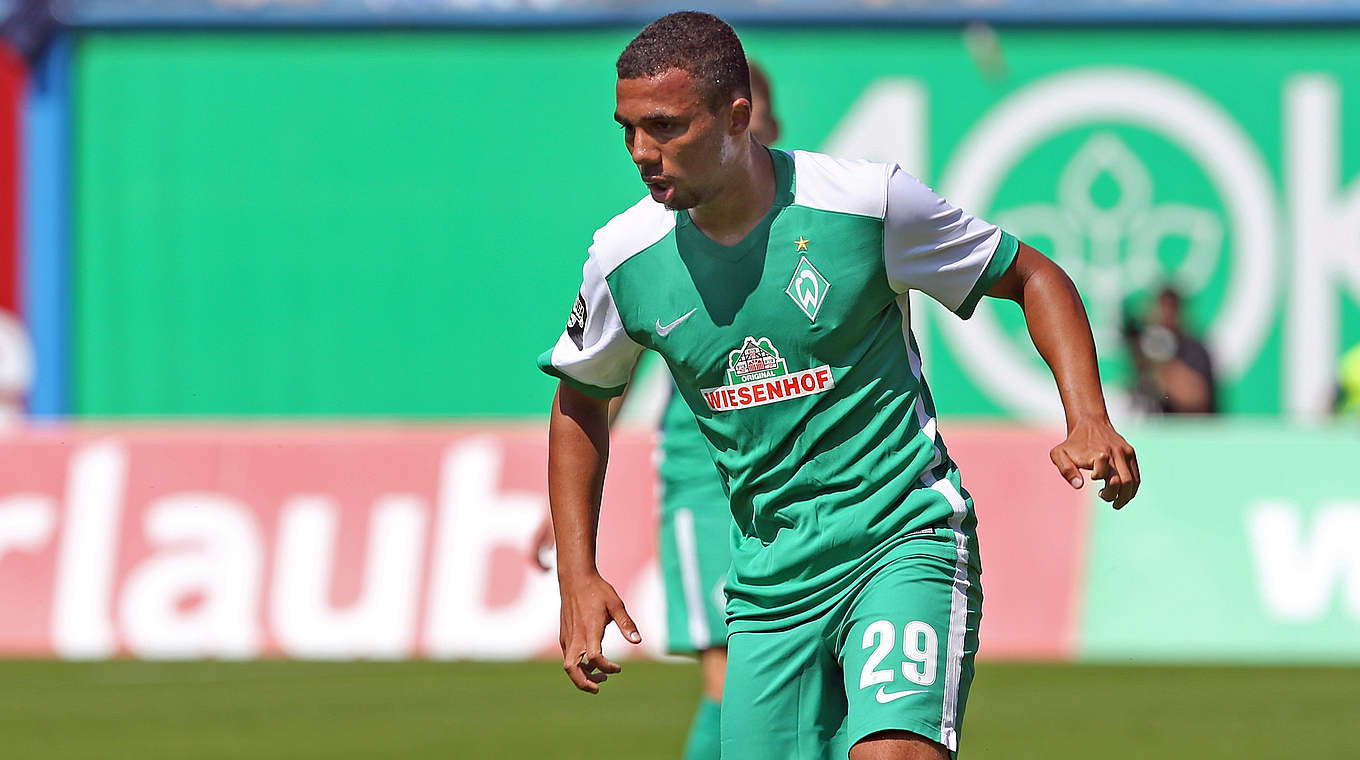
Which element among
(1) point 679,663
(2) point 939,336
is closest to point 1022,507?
(1) point 679,663

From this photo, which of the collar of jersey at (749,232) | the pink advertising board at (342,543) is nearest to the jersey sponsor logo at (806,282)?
the collar of jersey at (749,232)

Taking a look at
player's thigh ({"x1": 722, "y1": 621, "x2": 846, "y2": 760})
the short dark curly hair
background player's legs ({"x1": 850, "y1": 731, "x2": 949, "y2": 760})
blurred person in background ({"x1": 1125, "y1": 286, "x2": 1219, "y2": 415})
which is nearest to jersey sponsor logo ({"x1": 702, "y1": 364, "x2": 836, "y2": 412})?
player's thigh ({"x1": 722, "y1": 621, "x2": 846, "y2": 760})

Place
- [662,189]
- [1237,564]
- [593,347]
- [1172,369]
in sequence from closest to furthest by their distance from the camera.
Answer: [662,189] → [593,347] → [1237,564] → [1172,369]

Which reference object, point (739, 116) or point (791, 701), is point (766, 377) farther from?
point (791, 701)

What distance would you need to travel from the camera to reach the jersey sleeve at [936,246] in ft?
15.8

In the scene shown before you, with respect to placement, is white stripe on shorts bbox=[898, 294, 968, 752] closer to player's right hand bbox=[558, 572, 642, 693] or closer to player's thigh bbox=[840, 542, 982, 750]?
player's thigh bbox=[840, 542, 982, 750]

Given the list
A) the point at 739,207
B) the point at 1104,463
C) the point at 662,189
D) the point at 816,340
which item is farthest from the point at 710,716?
the point at 1104,463

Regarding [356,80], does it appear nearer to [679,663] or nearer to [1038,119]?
[1038,119]

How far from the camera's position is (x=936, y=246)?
4.85 meters

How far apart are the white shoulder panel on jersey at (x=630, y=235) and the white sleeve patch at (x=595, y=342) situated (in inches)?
1.3

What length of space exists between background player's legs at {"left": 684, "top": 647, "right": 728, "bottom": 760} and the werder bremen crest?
6.45 ft

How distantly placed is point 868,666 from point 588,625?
2.02 feet

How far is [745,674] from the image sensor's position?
16.2ft

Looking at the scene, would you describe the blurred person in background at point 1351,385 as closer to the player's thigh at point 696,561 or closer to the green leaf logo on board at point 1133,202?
the green leaf logo on board at point 1133,202
